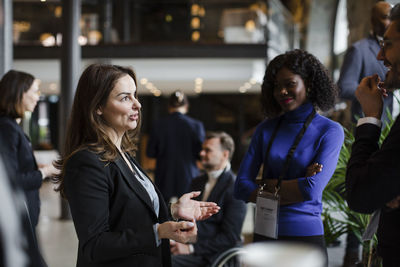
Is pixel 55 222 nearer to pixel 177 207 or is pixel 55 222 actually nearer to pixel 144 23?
pixel 177 207

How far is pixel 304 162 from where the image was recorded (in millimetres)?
2072

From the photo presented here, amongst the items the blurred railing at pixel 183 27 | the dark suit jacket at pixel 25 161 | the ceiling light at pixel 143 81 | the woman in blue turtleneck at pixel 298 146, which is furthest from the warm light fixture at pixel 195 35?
the woman in blue turtleneck at pixel 298 146

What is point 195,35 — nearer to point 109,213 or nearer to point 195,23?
point 195,23

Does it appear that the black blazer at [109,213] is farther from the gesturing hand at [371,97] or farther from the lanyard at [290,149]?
the gesturing hand at [371,97]

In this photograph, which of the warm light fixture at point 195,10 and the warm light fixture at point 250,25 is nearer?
the warm light fixture at point 250,25

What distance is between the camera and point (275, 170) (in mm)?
2119

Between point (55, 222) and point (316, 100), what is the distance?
588 centimetres

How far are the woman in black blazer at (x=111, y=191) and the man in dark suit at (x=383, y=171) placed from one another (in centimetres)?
54

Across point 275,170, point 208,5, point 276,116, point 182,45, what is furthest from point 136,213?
point 208,5

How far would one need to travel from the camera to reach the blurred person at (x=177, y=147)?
542cm

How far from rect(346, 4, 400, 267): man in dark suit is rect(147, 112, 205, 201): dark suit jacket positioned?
A: 159 inches

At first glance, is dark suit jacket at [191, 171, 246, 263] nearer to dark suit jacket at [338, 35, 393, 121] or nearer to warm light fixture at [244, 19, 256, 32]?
dark suit jacket at [338, 35, 393, 121]

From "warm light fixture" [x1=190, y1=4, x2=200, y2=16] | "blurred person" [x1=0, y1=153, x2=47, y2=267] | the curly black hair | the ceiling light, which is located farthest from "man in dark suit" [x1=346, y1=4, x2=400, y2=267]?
the ceiling light

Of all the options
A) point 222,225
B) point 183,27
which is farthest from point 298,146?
point 183,27
